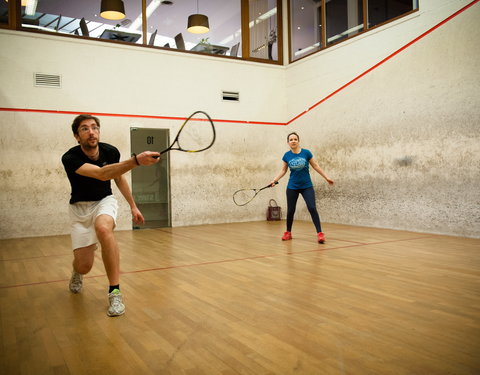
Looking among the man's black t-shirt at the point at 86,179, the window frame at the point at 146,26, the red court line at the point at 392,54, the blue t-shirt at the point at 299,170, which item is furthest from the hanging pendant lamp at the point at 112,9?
the man's black t-shirt at the point at 86,179

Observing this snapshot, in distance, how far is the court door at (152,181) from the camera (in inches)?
291

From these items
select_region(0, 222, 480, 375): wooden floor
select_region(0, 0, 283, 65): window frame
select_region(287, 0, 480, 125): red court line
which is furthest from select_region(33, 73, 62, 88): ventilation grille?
select_region(287, 0, 480, 125): red court line

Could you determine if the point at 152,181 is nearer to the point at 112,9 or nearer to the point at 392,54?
the point at 112,9

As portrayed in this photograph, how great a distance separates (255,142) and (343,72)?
6.28ft

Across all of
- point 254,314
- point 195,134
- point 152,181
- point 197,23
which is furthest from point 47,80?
point 254,314

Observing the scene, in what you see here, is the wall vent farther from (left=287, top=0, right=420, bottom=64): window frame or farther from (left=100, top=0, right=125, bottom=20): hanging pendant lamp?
(left=100, top=0, right=125, bottom=20): hanging pendant lamp

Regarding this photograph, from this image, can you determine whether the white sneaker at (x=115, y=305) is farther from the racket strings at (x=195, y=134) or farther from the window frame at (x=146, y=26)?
the window frame at (x=146, y=26)

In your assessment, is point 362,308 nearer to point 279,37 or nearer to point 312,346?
point 312,346

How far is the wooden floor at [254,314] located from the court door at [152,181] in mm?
3334

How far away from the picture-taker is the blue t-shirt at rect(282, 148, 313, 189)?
467 centimetres

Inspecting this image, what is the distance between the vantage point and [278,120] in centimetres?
771

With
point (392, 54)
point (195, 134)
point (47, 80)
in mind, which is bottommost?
point (195, 134)

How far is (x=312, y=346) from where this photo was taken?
1.71 metres

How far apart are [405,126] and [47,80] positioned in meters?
4.85
